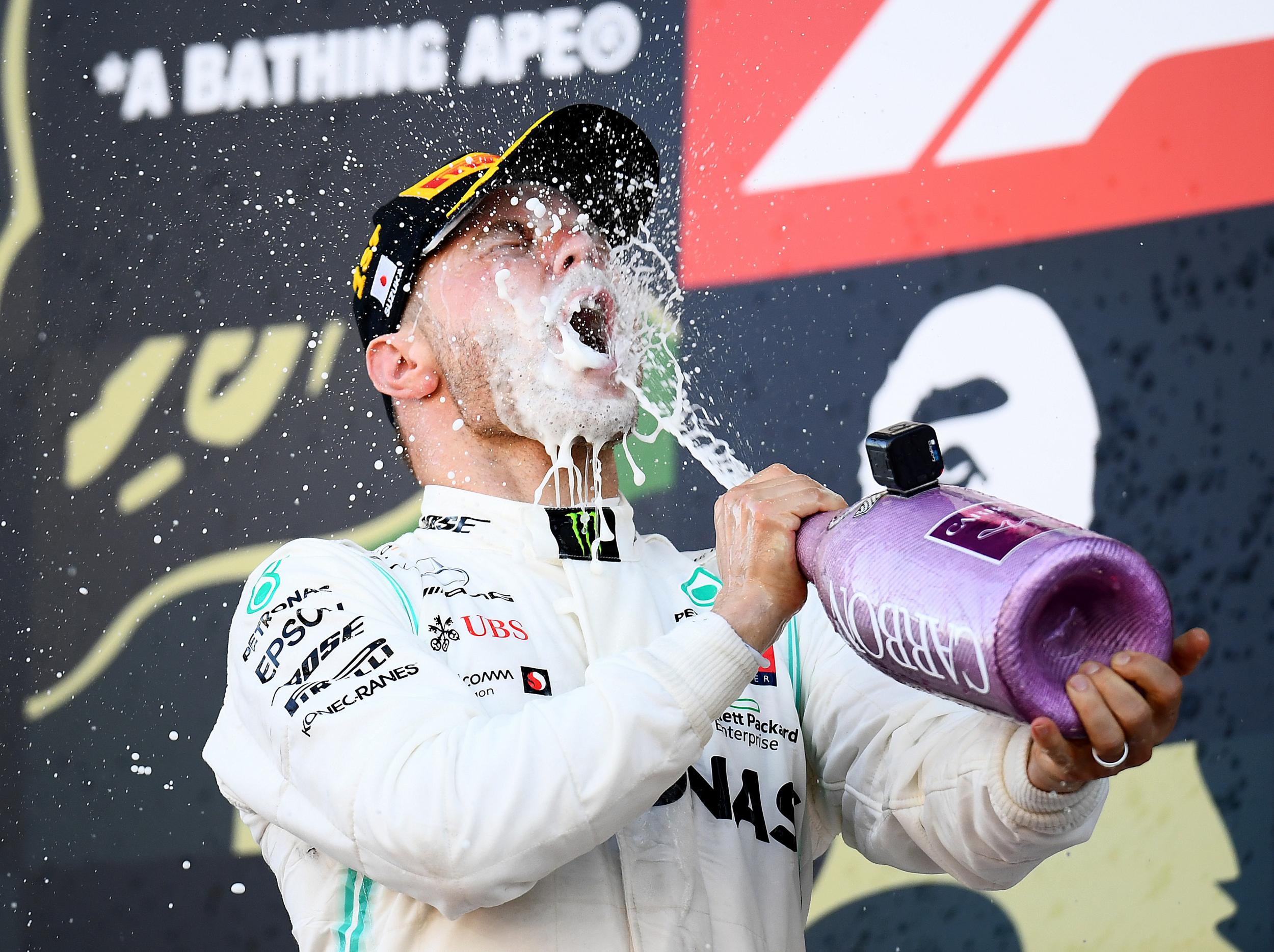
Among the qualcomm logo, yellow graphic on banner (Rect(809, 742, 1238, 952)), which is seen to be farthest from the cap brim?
yellow graphic on banner (Rect(809, 742, 1238, 952))

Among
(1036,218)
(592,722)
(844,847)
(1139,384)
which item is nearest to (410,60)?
(1036,218)

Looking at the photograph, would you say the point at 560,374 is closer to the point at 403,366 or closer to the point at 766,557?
the point at 403,366

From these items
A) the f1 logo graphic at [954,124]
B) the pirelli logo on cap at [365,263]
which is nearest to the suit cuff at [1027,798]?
the pirelli logo on cap at [365,263]

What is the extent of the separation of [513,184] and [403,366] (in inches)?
10.3

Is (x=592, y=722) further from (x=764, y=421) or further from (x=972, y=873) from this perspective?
(x=764, y=421)

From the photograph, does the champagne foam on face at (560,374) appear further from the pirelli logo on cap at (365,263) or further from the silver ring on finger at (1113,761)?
the silver ring on finger at (1113,761)

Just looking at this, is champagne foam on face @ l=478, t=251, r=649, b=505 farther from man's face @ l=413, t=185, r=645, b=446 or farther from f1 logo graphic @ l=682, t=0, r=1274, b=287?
f1 logo graphic @ l=682, t=0, r=1274, b=287

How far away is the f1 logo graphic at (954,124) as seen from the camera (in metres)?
2.03

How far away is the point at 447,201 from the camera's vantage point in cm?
164

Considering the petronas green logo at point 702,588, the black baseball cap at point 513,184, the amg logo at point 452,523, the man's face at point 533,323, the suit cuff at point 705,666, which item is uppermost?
the black baseball cap at point 513,184

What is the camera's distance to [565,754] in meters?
1.06

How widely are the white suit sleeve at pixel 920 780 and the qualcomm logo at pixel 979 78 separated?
90cm

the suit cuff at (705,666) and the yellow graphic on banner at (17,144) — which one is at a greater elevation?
the yellow graphic on banner at (17,144)

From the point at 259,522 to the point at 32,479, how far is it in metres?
0.45
